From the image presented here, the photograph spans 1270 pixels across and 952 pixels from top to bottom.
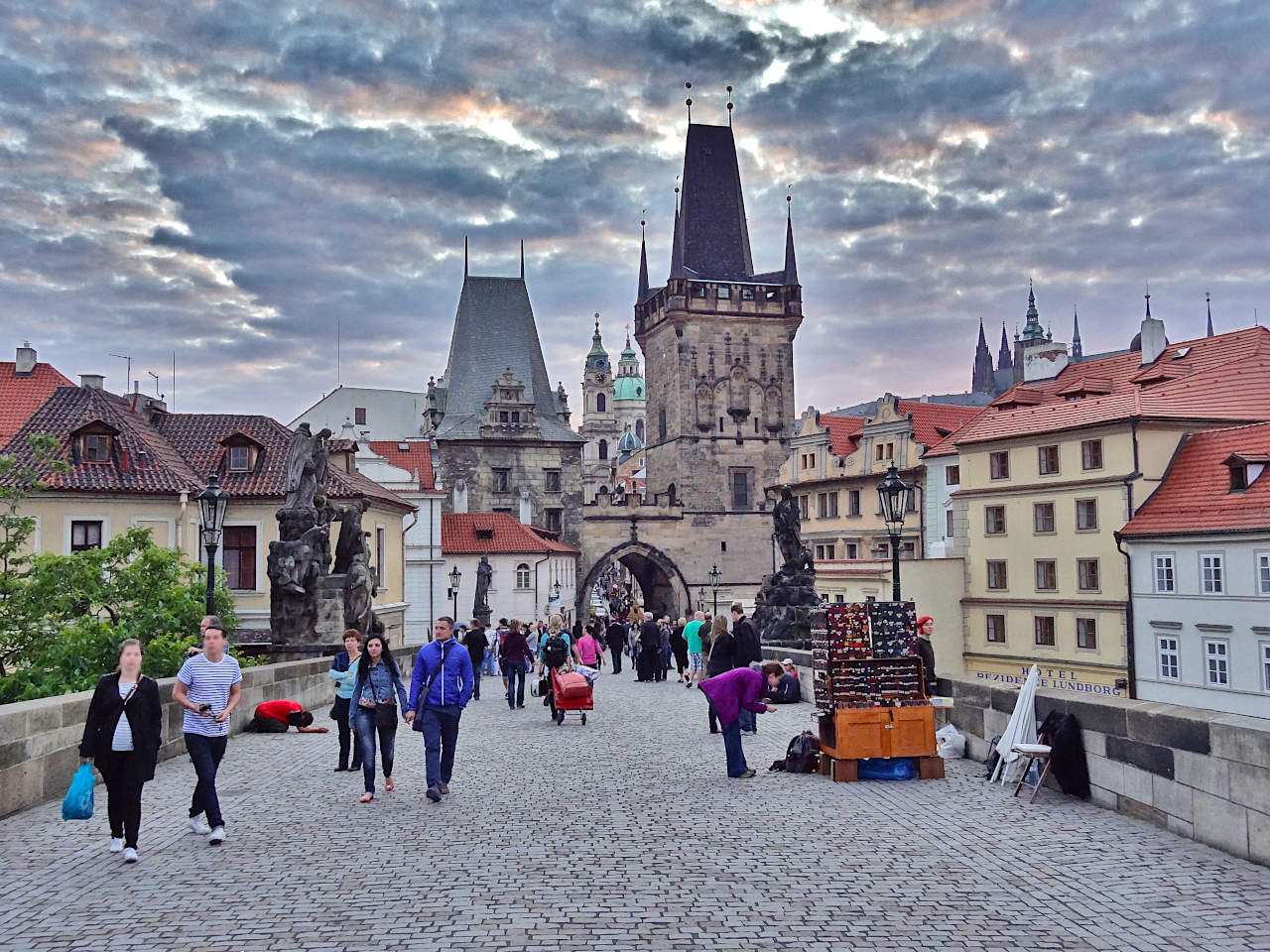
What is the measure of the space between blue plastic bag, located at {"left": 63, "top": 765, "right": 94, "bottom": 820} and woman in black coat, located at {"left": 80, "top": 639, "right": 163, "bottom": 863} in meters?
0.19

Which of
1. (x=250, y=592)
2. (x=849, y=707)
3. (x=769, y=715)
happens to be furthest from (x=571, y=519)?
(x=849, y=707)

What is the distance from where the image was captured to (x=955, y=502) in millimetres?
41125

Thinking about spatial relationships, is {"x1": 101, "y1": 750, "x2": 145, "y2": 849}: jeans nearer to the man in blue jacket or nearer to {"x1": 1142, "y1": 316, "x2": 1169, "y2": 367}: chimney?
the man in blue jacket

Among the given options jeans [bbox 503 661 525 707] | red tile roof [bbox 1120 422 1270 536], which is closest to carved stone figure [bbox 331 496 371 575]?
jeans [bbox 503 661 525 707]

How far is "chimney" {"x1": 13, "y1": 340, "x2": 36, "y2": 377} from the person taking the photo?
40.6 metres

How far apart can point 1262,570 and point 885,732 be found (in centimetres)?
2106

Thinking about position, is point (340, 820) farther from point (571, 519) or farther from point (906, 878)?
point (571, 519)

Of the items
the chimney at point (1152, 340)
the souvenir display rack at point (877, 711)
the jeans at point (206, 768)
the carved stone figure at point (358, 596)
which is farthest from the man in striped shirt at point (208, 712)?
the chimney at point (1152, 340)

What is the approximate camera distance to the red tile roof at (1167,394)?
34.7m

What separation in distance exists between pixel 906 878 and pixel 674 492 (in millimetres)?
63757

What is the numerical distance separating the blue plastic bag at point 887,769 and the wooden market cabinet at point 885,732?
13 centimetres

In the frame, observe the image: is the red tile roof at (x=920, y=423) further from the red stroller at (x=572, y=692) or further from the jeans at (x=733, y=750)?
the jeans at (x=733, y=750)

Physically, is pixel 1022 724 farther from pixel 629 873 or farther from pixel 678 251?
pixel 678 251

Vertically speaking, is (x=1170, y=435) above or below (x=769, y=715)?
above
